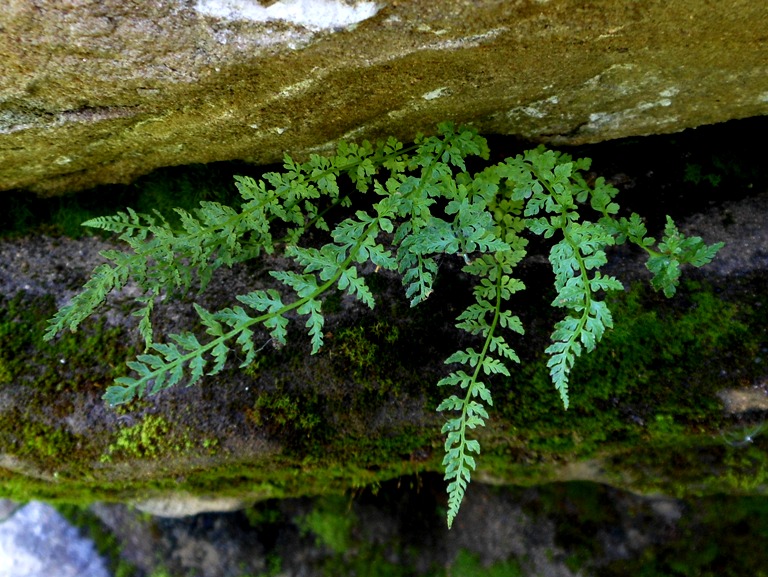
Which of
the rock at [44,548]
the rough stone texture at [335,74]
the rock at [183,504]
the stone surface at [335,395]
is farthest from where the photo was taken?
the rock at [44,548]

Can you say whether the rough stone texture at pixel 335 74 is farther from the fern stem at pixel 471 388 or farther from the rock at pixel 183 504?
the rock at pixel 183 504

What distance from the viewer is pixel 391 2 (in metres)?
2.25

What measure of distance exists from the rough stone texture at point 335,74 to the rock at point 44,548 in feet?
12.8

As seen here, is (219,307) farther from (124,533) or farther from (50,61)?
(124,533)

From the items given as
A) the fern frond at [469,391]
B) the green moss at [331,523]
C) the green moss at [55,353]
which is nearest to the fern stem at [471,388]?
the fern frond at [469,391]

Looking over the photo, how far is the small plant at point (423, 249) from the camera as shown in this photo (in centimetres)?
264

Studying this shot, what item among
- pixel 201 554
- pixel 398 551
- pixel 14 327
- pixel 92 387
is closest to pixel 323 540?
pixel 398 551

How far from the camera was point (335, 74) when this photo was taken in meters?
2.64

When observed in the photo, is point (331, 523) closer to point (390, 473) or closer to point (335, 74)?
point (390, 473)

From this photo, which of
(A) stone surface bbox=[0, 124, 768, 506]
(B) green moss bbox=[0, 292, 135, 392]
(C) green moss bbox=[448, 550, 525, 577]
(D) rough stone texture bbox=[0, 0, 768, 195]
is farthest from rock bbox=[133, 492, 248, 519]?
(D) rough stone texture bbox=[0, 0, 768, 195]

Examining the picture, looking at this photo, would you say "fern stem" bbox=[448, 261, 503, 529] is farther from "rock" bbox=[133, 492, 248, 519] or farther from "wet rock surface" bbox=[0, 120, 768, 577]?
"rock" bbox=[133, 492, 248, 519]

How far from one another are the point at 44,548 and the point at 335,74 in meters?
5.66

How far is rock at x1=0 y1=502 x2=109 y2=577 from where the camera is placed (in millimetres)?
5781

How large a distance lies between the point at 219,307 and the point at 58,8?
1.75 metres
